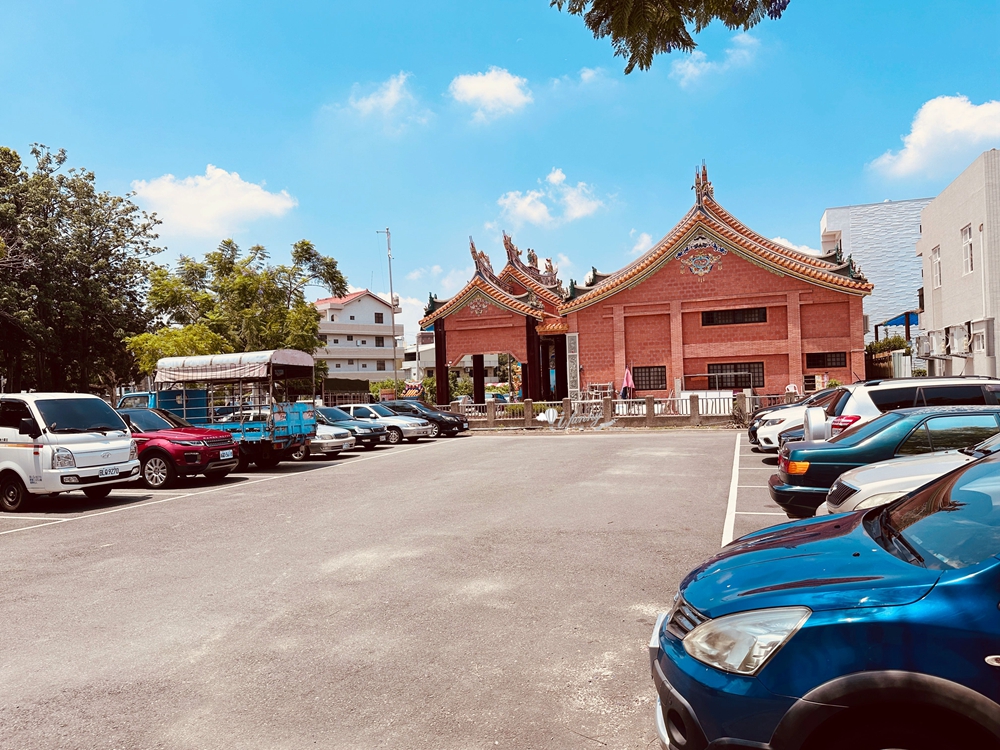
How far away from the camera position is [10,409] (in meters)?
11.7

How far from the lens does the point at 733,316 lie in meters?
31.8

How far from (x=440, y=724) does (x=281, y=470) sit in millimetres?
14209

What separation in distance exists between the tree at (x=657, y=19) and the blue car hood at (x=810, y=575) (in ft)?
9.95

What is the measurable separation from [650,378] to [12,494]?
26.2m

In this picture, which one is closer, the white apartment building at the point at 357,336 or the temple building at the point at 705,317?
the temple building at the point at 705,317

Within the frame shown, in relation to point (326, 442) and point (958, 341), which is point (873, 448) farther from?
point (958, 341)

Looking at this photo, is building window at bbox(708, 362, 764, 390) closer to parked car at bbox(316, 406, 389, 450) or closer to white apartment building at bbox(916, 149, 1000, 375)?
white apartment building at bbox(916, 149, 1000, 375)

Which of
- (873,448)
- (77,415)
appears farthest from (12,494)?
(873,448)

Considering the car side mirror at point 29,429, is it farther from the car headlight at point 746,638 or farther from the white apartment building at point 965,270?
the white apartment building at point 965,270

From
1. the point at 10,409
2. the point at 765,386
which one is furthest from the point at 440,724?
the point at 765,386

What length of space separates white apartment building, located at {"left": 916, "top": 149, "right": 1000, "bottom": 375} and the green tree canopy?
2591 centimetres

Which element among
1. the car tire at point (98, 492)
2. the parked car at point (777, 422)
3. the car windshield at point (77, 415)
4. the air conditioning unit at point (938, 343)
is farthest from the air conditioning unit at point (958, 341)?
the car tire at point (98, 492)

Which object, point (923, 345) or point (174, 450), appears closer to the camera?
point (174, 450)

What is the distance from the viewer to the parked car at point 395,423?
985 inches
